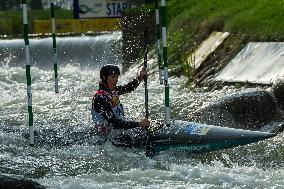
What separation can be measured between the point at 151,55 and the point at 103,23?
9350 millimetres

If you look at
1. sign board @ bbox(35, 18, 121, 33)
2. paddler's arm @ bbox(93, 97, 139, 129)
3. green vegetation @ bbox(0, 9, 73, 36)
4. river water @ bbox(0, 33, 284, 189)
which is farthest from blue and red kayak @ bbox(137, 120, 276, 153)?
green vegetation @ bbox(0, 9, 73, 36)

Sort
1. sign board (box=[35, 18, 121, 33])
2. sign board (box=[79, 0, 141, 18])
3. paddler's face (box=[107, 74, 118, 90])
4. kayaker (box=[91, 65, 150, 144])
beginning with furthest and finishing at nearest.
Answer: sign board (box=[79, 0, 141, 18]) → sign board (box=[35, 18, 121, 33]) → paddler's face (box=[107, 74, 118, 90]) → kayaker (box=[91, 65, 150, 144])

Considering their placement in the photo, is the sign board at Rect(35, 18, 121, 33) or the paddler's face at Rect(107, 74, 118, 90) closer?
the paddler's face at Rect(107, 74, 118, 90)

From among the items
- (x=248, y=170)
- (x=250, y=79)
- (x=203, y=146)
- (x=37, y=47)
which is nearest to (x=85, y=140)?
(x=203, y=146)

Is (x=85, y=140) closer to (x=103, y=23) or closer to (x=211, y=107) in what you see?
(x=211, y=107)

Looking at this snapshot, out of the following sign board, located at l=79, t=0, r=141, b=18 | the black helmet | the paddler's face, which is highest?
the black helmet

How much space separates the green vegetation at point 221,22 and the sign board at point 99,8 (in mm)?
8182

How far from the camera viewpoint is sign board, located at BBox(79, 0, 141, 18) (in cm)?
2500

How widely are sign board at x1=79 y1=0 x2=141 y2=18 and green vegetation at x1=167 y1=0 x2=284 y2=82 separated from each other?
8182 millimetres

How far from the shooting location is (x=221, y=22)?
13711 mm

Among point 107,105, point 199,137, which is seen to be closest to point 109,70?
point 107,105

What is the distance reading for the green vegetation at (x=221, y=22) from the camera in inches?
470


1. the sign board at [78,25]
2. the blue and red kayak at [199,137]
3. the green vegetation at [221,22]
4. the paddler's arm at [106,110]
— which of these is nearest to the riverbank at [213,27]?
the green vegetation at [221,22]

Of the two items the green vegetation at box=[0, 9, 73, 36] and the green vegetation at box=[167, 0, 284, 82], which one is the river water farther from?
the green vegetation at box=[0, 9, 73, 36]
